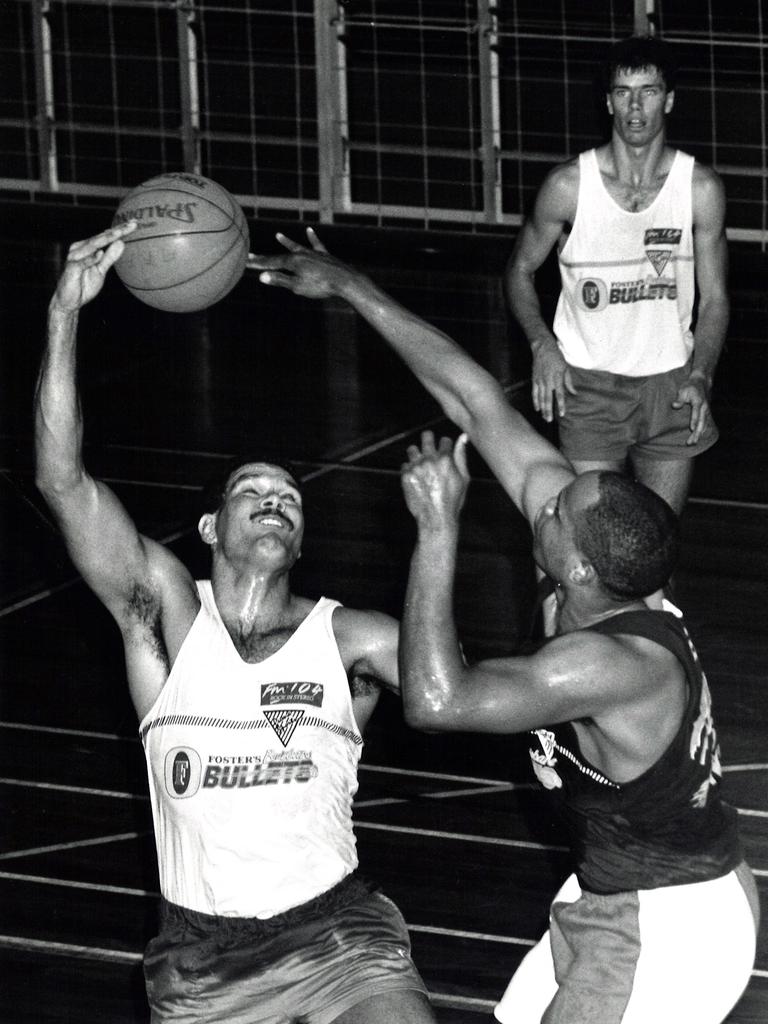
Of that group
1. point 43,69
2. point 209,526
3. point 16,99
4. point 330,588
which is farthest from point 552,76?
point 209,526

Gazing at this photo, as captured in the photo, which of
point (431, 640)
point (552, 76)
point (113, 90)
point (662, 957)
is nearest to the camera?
point (431, 640)

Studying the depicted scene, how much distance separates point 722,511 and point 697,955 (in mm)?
5272

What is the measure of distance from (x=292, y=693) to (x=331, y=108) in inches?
420

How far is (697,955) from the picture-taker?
3.65 metres

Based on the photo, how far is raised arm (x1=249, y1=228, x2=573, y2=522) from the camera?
446 cm

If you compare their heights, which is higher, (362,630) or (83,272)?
(83,272)

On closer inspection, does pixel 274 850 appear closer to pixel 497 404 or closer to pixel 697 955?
pixel 697 955

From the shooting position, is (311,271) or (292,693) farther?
(311,271)

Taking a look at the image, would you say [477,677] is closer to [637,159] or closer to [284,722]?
[284,722]

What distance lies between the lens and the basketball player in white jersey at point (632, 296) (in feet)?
20.8

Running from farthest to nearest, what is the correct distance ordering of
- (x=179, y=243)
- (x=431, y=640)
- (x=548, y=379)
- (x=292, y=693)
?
(x=548, y=379)
(x=179, y=243)
(x=292, y=693)
(x=431, y=640)

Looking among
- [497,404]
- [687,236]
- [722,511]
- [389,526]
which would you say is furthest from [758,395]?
[497,404]

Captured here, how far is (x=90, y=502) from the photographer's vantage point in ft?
13.7

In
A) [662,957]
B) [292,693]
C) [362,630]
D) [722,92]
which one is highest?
[722,92]
